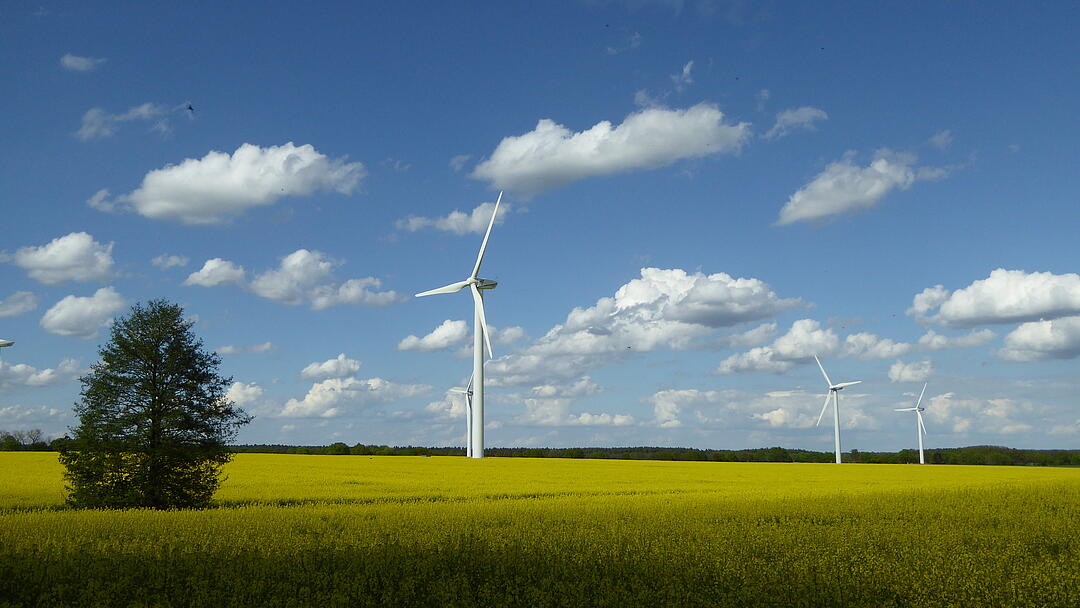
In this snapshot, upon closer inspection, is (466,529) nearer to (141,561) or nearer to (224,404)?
(141,561)

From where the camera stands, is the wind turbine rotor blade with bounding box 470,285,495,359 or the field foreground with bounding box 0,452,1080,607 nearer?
the field foreground with bounding box 0,452,1080,607

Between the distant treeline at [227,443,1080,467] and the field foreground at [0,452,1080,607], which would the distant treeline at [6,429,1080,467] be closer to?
the distant treeline at [227,443,1080,467]

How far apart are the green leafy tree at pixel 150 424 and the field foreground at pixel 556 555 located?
5408 mm

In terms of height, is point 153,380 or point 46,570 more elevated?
point 153,380

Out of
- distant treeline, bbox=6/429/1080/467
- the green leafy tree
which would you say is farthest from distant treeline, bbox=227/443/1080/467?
the green leafy tree

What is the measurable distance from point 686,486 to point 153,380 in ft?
115

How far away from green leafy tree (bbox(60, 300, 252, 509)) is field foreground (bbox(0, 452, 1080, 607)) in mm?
5408

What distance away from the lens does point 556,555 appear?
17.9m

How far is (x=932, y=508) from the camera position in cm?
3219

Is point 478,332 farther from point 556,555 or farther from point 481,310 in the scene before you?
point 556,555

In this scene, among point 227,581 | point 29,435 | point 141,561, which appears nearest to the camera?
point 227,581

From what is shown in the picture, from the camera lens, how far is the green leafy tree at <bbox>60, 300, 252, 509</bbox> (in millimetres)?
33094

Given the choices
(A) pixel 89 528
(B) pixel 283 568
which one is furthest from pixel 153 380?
(B) pixel 283 568

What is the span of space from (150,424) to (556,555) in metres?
22.8
